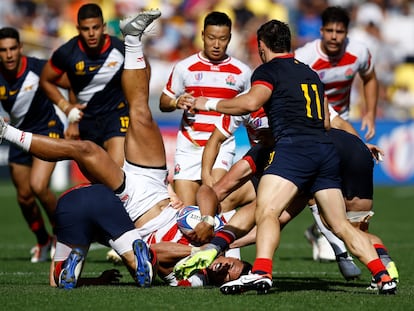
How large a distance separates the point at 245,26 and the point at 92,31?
12.7 m

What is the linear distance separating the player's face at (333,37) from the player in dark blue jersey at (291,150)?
3.37 metres

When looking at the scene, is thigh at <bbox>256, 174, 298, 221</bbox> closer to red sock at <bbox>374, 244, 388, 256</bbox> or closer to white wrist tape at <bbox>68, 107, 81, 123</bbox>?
red sock at <bbox>374, 244, 388, 256</bbox>

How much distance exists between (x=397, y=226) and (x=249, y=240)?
22.3 ft

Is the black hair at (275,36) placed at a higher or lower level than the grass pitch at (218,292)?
higher

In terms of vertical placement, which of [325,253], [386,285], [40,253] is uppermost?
[386,285]

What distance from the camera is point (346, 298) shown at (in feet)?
23.2

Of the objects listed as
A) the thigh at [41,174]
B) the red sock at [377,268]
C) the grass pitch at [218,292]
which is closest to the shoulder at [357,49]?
the grass pitch at [218,292]

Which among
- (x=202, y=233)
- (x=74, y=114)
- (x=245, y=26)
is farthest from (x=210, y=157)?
(x=245, y=26)

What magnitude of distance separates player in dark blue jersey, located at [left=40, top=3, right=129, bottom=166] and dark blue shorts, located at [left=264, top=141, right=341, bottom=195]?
3.85m

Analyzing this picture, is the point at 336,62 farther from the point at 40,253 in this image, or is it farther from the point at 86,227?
the point at 86,227

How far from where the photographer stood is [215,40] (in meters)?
9.93

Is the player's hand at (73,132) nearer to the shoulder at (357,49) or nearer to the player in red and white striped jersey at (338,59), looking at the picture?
the player in red and white striped jersey at (338,59)

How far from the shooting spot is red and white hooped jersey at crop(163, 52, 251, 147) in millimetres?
10016

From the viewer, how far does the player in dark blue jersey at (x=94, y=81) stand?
430 inches
